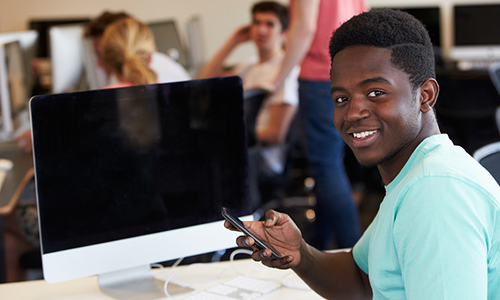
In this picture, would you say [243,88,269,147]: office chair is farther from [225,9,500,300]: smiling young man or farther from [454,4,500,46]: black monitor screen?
[454,4,500,46]: black monitor screen

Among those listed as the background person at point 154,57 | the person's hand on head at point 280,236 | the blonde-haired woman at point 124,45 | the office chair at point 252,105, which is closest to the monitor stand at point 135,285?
the person's hand on head at point 280,236

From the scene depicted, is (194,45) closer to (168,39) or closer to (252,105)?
(168,39)

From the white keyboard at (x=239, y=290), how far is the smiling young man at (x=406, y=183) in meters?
0.12

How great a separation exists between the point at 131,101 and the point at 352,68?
465 mm

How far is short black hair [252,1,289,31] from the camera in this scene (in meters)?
3.02

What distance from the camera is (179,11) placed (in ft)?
17.1

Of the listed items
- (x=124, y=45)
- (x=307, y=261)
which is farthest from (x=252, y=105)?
(x=307, y=261)

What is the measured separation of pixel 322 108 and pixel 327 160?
0.22m

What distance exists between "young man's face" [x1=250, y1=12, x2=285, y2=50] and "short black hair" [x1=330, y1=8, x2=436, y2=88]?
2.21 metres

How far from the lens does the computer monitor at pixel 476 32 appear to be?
4.62 metres

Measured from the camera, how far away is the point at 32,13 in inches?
200

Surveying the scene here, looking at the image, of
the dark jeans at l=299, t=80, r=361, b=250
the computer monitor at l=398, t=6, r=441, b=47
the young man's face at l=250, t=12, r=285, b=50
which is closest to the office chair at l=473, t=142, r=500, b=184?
the dark jeans at l=299, t=80, r=361, b=250

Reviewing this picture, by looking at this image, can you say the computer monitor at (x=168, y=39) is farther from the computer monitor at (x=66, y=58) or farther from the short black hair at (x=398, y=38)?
the short black hair at (x=398, y=38)

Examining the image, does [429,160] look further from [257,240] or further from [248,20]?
[248,20]
